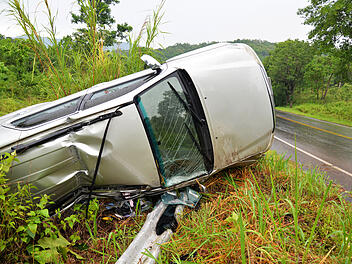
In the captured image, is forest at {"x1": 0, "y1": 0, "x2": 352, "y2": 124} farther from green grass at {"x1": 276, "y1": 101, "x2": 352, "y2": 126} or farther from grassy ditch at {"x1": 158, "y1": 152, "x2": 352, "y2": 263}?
grassy ditch at {"x1": 158, "y1": 152, "x2": 352, "y2": 263}

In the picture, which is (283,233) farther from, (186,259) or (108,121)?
(108,121)

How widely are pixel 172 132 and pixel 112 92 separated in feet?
2.76

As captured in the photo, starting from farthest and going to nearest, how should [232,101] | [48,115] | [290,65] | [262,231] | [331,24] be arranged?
[290,65]
[331,24]
[232,101]
[48,115]
[262,231]

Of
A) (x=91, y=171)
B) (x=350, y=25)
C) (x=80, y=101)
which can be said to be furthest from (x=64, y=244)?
(x=350, y=25)

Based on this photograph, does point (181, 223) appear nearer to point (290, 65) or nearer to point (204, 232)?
point (204, 232)

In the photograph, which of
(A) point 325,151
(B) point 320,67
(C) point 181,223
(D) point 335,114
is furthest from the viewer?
(B) point 320,67

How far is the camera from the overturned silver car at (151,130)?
1.79 meters

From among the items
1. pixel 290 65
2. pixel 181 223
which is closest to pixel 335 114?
pixel 290 65

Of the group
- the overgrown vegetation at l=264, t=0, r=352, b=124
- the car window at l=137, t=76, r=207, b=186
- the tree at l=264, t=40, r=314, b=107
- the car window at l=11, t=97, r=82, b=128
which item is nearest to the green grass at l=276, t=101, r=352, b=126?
the overgrown vegetation at l=264, t=0, r=352, b=124

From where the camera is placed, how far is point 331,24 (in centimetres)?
1159

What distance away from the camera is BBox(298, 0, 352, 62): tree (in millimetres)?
11016

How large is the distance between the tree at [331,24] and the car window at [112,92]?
1278 centimetres

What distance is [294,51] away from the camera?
2625 centimetres

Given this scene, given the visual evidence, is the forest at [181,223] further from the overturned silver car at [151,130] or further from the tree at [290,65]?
the tree at [290,65]
